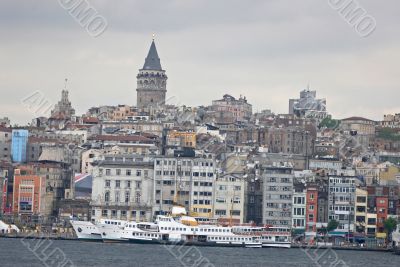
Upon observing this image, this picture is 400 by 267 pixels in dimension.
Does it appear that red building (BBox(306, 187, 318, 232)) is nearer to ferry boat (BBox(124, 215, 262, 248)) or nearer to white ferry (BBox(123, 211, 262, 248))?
ferry boat (BBox(124, 215, 262, 248))

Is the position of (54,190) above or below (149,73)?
below

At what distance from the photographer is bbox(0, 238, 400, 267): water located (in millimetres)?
86500

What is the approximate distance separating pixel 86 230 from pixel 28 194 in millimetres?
9431

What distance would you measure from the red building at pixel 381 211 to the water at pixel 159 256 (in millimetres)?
8511

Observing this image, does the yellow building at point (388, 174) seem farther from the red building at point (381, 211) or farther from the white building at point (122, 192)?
the white building at point (122, 192)

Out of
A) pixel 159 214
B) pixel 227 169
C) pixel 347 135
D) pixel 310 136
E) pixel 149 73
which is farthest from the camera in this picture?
pixel 149 73

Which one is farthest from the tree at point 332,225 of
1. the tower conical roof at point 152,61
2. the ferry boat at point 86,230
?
the tower conical roof at point 152,61

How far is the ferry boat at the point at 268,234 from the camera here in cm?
10669

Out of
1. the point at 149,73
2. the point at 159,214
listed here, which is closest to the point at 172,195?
the point at 159,214

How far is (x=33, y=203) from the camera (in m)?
115

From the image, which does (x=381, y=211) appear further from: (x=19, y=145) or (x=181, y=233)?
(x=19, y=145)

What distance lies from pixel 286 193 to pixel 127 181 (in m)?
9.47

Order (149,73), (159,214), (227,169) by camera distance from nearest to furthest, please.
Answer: (159,214), (227,169), (149,73)

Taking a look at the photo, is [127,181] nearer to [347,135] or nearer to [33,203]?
[33,203]
